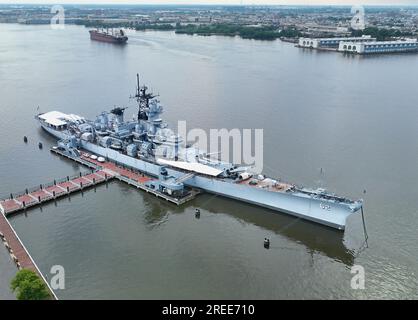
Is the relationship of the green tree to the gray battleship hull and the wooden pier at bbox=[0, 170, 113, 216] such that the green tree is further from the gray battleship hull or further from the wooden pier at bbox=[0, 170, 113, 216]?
the gray battleship hull

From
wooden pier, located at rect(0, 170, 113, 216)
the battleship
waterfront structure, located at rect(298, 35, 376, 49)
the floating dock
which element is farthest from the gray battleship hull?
waterfront structure, located at rect(298, 35, 376, 49)

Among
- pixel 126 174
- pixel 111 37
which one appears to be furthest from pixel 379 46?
pixel 126 174

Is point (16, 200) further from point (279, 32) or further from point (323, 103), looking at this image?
point (279, 32)

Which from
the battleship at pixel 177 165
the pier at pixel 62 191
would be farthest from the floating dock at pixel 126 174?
the battleship at pixel 177 165

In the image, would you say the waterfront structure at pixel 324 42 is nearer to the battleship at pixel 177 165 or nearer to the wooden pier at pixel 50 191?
the battleship at pixel 177 165

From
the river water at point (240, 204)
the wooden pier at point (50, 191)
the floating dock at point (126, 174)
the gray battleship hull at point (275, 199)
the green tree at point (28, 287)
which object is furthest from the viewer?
the floating dock at point (126, 174)
